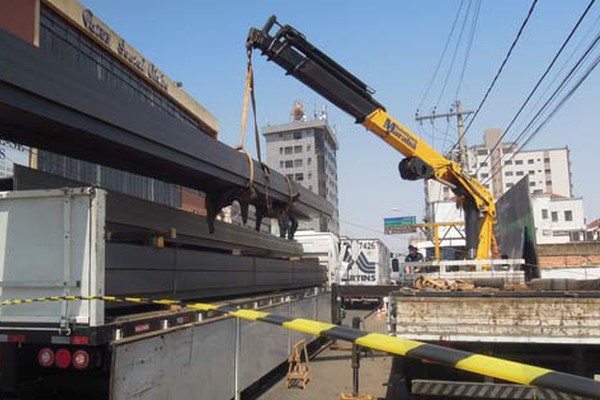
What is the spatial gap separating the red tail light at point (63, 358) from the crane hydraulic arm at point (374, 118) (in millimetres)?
6747

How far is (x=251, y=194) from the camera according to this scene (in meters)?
7.50

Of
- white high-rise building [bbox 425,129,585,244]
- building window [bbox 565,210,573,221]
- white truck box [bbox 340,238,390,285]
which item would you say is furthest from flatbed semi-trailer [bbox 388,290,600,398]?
building window [bbox 565,210,573,221]

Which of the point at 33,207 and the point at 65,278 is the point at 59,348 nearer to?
the point at 65,278

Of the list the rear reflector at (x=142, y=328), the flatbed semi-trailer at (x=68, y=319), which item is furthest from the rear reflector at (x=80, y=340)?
the rear reflector at (x=142, y=328)

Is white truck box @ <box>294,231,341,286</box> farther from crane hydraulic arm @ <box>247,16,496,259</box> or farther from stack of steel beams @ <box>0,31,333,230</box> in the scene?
stack of steel beams @ <box>0,31,333,230</box>

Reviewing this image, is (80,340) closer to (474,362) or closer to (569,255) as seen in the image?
(474,362)

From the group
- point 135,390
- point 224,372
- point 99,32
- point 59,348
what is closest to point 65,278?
point 59,348

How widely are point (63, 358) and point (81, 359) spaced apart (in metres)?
0.17

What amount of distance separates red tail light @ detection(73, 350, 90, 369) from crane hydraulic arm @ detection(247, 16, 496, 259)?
6.77 metres

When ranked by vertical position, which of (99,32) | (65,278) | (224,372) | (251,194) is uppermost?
(99,32)

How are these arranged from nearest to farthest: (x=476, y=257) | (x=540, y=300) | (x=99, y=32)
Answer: (x=540, y=300), (x=476, y=257), (x=99, y=32)

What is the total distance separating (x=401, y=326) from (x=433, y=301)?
1.10 ft

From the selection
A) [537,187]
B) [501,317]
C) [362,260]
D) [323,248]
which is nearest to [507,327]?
[501,317]

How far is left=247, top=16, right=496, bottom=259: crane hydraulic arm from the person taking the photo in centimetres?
1027
